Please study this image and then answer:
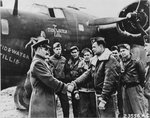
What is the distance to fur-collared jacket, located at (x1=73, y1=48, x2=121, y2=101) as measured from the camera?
18.4ft

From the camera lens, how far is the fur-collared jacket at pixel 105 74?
5621mm

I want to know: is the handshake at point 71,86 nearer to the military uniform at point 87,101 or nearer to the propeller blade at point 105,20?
the military uniform at point 87,101

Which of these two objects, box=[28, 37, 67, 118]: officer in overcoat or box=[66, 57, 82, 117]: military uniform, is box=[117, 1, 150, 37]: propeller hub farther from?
box=[28, 37, 67, 118]: officer in overcoat

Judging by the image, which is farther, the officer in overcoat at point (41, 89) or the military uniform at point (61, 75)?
the military uniform at point (61, 75)

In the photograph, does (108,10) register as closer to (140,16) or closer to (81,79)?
(140,16)

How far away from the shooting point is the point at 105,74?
5695mm

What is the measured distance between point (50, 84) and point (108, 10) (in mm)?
2844

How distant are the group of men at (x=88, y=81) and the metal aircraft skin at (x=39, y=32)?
38 cm

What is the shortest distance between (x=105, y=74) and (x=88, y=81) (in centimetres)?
76

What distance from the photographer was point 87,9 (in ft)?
24.4

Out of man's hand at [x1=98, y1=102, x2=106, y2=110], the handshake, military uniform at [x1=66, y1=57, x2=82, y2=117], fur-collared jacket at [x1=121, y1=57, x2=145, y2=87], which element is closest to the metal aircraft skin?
military uniform at [x1=66, y1=57, x2=82, y2=117]

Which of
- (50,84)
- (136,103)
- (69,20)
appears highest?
Answer: (69,20)

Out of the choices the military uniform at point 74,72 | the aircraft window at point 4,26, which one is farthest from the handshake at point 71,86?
the aircraft window at point 4,26

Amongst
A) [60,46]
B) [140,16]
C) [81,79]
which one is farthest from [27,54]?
[140,16]
